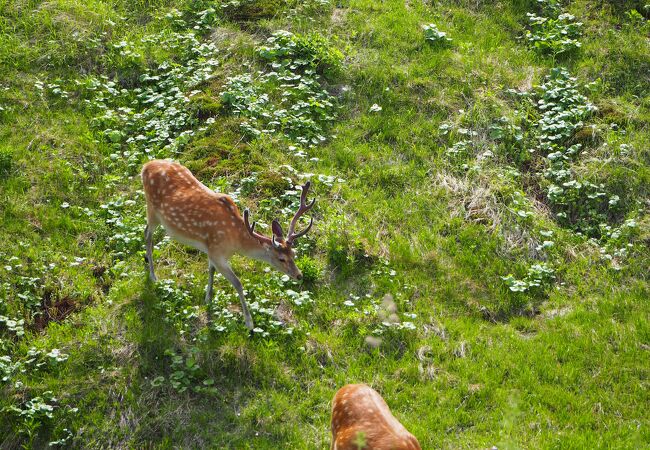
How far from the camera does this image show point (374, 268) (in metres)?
9.10

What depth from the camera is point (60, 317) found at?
27.6 feet

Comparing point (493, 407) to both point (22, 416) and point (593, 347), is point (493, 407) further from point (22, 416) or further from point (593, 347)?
point (22, 416)

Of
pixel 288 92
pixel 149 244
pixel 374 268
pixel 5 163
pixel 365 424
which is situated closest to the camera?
pixel 365 424

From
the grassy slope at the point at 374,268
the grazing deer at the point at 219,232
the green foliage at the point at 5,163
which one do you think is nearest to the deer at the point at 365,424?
the grassy slope at the point at 374,268

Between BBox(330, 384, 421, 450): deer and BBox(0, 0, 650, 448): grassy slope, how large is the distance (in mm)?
960

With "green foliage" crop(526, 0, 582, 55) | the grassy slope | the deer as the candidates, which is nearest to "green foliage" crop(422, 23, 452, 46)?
the grassy slope

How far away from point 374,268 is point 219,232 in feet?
5.88

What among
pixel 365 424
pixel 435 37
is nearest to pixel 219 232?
pixel 365 424

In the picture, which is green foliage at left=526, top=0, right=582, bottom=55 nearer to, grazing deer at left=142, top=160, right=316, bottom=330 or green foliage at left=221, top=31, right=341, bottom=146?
green foliage at left=221, top=31, right=341, bottom=146

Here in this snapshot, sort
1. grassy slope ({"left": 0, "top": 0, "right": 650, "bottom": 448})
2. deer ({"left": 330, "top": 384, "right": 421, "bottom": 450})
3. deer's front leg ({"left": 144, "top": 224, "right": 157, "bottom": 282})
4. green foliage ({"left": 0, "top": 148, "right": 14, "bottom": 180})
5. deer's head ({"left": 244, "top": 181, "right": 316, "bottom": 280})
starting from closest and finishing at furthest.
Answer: deer ({"left": 330, "top": 384, "right": 421, "bottom": 450}) → grassy slope ({"left": 0, "top": 0, "right": 650, "bottom": 448}) → deer's head ({"left": 244, "top": 181, "right": 316, "bottom": 280}) → deer's front leg ({"left": 144, "top": 224, "right": 157, "bottom": 282}) → green foliage ({"left": 0, "top": 148, "right": 14, "bottom": 180})

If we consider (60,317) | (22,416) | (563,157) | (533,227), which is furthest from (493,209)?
(22,416)

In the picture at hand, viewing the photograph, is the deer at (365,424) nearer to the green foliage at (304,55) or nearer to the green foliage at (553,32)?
the green foliage at (304,55)

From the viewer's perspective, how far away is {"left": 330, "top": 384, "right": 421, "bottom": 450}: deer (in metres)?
6.00

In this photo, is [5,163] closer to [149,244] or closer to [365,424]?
[149,244]
